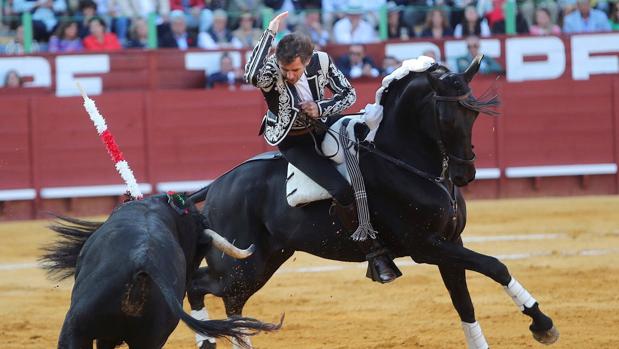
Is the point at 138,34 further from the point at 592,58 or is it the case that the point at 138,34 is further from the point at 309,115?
the point at 309,115

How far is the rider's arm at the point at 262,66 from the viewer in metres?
5.67

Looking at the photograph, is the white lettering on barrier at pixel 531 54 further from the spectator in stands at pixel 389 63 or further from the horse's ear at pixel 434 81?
the horse's ear at pixel 434 81

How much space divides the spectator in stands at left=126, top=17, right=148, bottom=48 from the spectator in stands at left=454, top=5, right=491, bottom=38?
12.5 feet

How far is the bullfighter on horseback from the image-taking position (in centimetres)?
569

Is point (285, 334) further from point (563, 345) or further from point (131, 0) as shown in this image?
point (131, 0)

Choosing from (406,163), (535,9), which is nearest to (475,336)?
(406,163)

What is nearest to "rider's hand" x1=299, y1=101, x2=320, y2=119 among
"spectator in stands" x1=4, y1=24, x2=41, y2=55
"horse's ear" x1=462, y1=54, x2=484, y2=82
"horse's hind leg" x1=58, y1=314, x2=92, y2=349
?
"horse's ear" x1=462, y1=54, x2=484, y2=82

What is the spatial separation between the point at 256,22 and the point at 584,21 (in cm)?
414

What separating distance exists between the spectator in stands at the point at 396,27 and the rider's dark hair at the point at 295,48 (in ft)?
28.6

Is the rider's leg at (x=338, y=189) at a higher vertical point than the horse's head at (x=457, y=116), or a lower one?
lower

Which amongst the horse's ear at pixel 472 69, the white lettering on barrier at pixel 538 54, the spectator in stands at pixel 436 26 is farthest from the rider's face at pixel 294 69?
the white lettering on barrier at pixel 538 54

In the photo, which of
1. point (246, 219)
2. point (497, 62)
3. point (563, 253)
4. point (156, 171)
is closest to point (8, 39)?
point (156, 171)

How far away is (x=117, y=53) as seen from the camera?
44.0ft

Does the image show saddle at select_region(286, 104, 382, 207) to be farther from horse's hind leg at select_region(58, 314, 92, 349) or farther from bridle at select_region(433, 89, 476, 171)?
horse's hind leg at select_region(58, 314, 92, 349)
